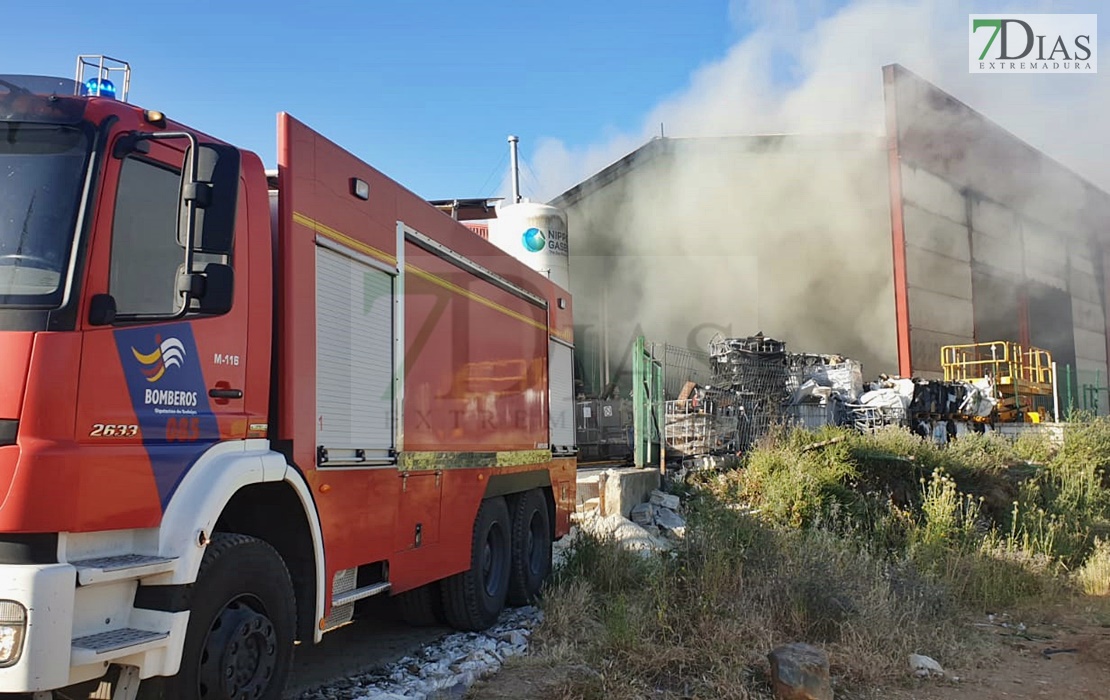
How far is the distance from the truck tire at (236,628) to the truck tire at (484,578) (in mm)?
2406

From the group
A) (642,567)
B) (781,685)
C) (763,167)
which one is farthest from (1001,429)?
(781,685)

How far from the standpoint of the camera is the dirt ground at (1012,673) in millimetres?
4941

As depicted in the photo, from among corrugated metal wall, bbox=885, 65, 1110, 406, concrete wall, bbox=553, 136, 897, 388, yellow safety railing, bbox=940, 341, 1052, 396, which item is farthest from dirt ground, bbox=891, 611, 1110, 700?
corrugated metal wall, bbox=885, 65, 1110, 406

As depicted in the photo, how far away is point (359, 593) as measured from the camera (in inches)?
184

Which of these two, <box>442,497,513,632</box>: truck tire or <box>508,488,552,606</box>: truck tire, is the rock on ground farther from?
<box>508,488,552,606</box>: truck tire

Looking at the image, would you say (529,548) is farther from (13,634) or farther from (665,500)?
(13,634)

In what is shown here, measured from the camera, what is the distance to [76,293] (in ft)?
10.2

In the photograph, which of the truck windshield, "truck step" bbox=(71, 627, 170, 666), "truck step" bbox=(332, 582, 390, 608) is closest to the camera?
"truck step" bbox=(71, 627, 170, 666)

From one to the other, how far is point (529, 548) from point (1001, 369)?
19.2 m

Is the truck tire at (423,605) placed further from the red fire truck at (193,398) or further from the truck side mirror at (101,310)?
the truck side mirror at (101,310)

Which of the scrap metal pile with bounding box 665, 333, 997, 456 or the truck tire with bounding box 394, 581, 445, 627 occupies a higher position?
the scrap metal pile with bounding box 665, 333, 997, 456

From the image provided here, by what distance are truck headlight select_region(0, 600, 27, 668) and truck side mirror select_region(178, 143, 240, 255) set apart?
1395 millimetres

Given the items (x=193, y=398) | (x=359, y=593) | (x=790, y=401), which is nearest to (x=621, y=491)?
(x=359, y=593)

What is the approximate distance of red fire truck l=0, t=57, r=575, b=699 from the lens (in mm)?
2967
